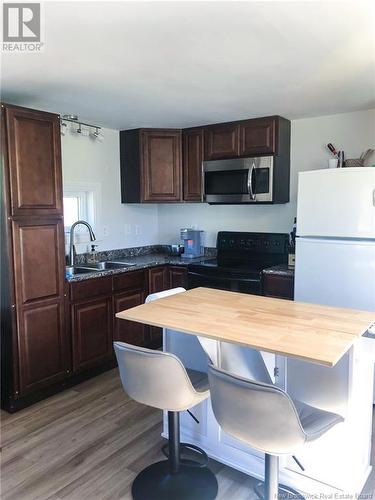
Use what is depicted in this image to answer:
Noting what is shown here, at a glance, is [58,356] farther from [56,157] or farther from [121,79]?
[121,79]

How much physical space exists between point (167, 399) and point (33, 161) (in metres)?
1.96

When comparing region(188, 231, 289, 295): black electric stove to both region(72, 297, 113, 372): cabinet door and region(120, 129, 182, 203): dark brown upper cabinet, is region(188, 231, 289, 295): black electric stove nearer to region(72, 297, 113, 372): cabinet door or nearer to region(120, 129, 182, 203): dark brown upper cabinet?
region(120, 129, 182, 203): dark brown upper cabinet

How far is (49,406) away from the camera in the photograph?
9.45 feet

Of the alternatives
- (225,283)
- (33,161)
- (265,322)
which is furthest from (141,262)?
(265,322)

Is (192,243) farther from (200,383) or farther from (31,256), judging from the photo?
(200,383)

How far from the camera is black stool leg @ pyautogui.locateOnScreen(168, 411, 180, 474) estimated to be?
193 cm

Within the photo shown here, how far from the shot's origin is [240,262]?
3936 mm

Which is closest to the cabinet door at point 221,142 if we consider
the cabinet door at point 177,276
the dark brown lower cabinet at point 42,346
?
the cabinet door at point 177,276

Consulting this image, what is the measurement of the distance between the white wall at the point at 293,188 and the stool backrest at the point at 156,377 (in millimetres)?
2562

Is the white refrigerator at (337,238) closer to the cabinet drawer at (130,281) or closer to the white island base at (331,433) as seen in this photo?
the white island base at (331,433)

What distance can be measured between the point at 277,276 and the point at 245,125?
56.8 inches

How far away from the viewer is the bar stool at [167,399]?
1.61 meters

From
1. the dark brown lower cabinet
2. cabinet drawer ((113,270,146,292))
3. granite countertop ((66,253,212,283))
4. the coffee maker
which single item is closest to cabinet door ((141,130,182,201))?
the coffee maker

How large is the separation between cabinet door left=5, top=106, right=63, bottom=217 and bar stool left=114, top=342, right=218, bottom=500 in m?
1.51
